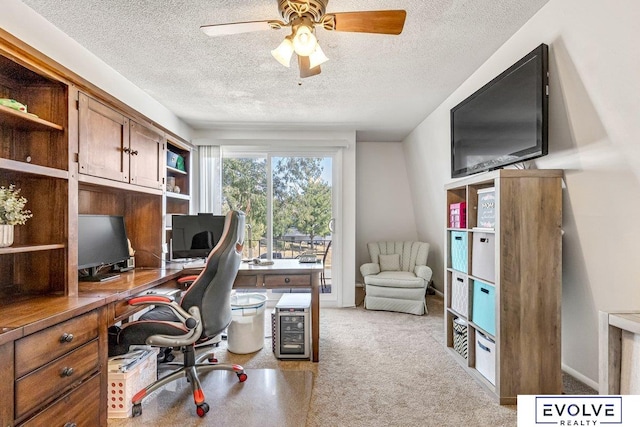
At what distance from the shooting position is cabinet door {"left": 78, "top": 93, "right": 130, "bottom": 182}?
2092 mm

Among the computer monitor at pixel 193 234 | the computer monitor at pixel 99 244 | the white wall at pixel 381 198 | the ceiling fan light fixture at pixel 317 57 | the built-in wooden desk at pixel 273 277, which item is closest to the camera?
the ceiling fan light fixture at pixel 317 57

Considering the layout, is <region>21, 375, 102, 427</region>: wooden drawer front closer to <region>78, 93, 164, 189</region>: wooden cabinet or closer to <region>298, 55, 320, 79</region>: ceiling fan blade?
<region>78, 93, 164, 189</region>: wooden cabinet

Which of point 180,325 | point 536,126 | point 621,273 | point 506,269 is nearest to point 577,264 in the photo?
point 621,273

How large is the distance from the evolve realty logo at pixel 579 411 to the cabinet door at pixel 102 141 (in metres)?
2.95

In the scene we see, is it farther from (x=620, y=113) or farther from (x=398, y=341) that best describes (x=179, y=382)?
(x=620, y=113)

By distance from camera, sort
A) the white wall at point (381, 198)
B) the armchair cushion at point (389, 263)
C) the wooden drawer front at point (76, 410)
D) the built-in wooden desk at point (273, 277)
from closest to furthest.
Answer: the wooden drawer front at point (76, 410) < the built-in wooden desk at point (273, 277) < the armchair cushion at point (389, 263) < the white wall at point (381, 198)

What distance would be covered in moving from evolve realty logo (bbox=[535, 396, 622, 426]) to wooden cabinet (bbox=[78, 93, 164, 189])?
9.68 feet

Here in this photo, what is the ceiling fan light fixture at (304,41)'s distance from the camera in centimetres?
167

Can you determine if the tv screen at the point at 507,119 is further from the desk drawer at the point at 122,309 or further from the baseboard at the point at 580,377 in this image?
the desk drawer at the point at 122,309

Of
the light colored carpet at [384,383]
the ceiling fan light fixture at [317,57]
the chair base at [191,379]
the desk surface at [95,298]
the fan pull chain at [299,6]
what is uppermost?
the fan pull chain at [299,6]

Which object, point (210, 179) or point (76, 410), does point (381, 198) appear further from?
point (76, 410)

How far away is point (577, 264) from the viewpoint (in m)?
2.11

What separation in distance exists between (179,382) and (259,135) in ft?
9.95

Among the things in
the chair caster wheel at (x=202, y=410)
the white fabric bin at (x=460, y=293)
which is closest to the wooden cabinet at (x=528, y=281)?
the white fabric bin at (x=460, y=293)
